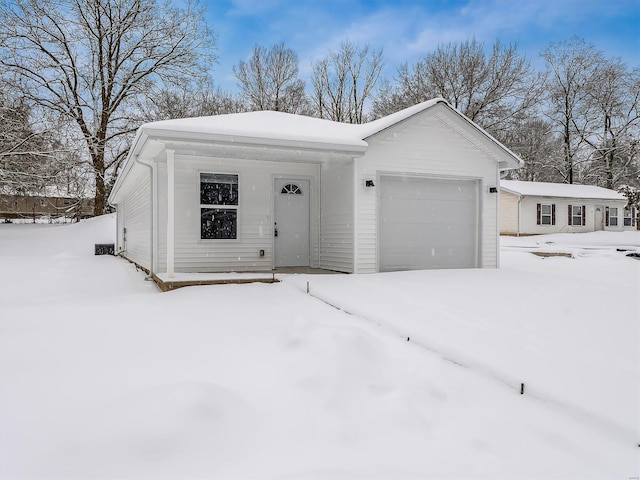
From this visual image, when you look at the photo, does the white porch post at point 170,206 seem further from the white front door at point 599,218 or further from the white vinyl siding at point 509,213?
the white front door at point 599,218

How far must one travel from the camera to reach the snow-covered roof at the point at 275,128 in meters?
7.12

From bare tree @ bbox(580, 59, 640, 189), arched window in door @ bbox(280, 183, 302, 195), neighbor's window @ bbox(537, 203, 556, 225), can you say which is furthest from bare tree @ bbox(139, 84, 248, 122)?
bare tree @ bbox(580, 59, 640, 189)

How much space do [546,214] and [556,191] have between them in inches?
57.4

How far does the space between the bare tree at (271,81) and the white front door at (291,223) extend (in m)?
19.0

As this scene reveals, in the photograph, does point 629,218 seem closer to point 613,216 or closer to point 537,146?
point 613,216

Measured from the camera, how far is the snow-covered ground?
93.3 inches

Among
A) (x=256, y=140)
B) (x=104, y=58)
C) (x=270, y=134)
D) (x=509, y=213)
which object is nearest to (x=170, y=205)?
(x=256, y=140)

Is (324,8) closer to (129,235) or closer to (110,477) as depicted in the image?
(129,235)

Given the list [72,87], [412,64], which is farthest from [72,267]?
[412,64]

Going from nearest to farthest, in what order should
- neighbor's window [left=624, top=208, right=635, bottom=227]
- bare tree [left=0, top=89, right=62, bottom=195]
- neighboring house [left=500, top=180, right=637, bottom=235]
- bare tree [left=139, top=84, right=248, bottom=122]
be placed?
bare tree [left=0, top=89, right=62, bottom=195] → bare tree [left=139, top=84, right=248, bottom=122] → neighboring house [left=500, top=180, right=637, bottom=235] → neighbor's window [left=624, top=208, right=635, bottom=227]

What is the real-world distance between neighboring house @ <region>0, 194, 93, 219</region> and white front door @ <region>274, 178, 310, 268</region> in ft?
56.6

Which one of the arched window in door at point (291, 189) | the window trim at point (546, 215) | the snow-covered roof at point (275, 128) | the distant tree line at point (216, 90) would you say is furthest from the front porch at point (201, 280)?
the window trim at point (546, 215)

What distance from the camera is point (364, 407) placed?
2965 mm

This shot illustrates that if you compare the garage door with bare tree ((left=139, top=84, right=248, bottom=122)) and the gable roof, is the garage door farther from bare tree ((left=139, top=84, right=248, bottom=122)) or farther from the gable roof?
bare tree ((left=139, top=84, right=248, bottom=122))
